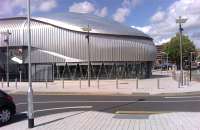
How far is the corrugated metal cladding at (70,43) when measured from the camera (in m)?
58.0

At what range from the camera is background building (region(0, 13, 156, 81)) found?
57625 millimetres

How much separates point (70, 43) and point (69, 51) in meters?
1.17

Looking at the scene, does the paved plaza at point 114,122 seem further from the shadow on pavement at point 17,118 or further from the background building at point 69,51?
the background building at point 69,51

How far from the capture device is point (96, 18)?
69.2 metres

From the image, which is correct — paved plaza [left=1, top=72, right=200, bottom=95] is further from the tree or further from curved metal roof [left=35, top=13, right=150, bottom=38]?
the tree

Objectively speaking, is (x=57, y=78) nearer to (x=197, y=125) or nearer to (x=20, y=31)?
(x=20, y=31)

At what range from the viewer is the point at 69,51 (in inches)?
2287

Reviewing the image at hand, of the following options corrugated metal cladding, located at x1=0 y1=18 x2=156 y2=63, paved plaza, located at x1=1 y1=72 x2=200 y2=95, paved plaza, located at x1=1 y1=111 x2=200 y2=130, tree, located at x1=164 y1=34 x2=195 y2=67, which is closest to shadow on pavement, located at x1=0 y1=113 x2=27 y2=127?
paved plaza, located at x1=1 y1=111 x2=200 y2=130

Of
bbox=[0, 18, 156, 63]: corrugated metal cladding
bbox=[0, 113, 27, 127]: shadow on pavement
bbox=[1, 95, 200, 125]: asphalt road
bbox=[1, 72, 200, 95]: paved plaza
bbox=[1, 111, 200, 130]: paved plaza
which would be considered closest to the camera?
bbox=[1, 111, 200, 130]: paved plaza

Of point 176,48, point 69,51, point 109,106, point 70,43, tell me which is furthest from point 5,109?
point 176,48

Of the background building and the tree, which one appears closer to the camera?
the background building

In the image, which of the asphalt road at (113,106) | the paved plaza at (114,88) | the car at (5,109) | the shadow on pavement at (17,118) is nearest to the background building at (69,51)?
the paved plaza at (114,88)

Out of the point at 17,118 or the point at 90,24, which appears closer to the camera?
the point at 17,118

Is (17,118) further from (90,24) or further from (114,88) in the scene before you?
(90,24)
